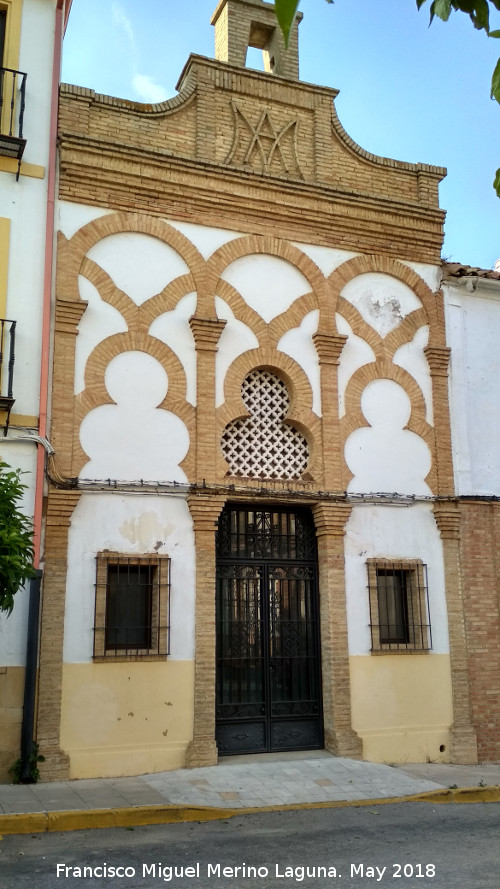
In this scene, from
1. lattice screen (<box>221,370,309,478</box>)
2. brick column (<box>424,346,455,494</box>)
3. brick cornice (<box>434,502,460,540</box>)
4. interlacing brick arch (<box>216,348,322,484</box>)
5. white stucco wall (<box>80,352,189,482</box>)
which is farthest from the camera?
brick column (<box>424,346,455,494</box>)

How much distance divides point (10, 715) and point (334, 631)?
4.02 m

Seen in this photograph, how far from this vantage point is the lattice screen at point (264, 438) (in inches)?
416

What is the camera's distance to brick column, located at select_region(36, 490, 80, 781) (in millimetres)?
8633

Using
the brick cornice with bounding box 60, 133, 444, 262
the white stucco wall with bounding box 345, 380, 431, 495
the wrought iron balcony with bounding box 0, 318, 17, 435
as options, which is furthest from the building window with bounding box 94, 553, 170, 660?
the brick cornice with bounding box 60, 133, 444, 262

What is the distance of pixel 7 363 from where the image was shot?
30.1 feet

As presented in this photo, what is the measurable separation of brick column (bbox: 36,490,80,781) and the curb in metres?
1.56

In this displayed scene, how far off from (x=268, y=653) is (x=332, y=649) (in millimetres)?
805

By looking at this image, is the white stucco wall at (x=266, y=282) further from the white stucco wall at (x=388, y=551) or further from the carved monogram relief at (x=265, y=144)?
the white stucco wall at (x=388, y=551)

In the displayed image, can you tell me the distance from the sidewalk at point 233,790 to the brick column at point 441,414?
376cm

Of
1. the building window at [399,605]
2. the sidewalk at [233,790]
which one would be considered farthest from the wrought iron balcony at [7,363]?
the building window at [399,605]

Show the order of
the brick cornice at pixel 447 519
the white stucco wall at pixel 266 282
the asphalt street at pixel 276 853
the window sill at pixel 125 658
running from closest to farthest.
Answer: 1. the asphalt street at pixel 276 853
2. the window sill at pixel 125 658
3. the white stucco wall at pixel 266 282
4. the brick cornice at pixel 447 519

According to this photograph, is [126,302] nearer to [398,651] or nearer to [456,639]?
[398,651]

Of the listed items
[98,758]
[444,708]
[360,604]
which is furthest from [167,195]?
[444,708]

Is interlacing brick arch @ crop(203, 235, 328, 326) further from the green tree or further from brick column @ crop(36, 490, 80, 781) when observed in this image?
the green tree
